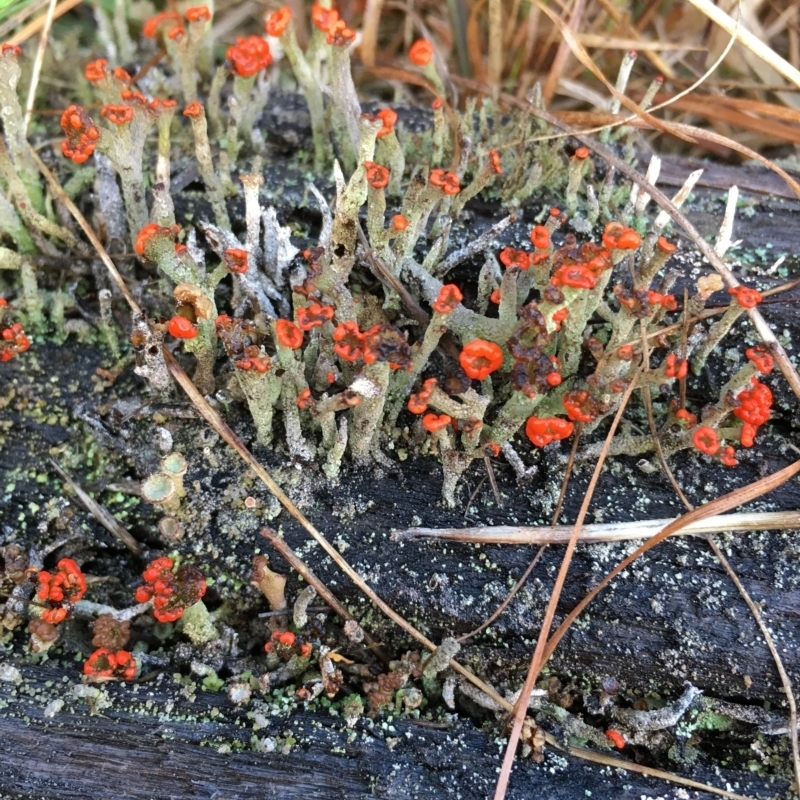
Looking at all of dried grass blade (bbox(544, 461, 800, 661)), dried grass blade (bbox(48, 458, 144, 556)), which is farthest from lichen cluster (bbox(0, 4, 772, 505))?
dried grass blade (bbox(48, 458, 144, 556))

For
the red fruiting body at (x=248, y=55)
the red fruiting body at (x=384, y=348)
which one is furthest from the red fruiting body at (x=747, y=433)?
the red fruiting body at (x=248, y=55)

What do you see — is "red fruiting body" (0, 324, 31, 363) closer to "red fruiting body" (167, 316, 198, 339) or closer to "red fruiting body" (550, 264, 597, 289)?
"red fruiting body" (167, 316, 198, 339)

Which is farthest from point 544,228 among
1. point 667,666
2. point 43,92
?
point 43,92

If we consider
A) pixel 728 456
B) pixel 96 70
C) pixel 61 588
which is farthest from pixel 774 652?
pixel 96 70

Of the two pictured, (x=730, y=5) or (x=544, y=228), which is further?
(x=730, y=5)

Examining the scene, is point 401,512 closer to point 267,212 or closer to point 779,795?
point 267,212

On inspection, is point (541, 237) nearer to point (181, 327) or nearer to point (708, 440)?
point (708, 440)

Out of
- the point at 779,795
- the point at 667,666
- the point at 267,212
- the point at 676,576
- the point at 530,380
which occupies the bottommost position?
the point at 779,795
